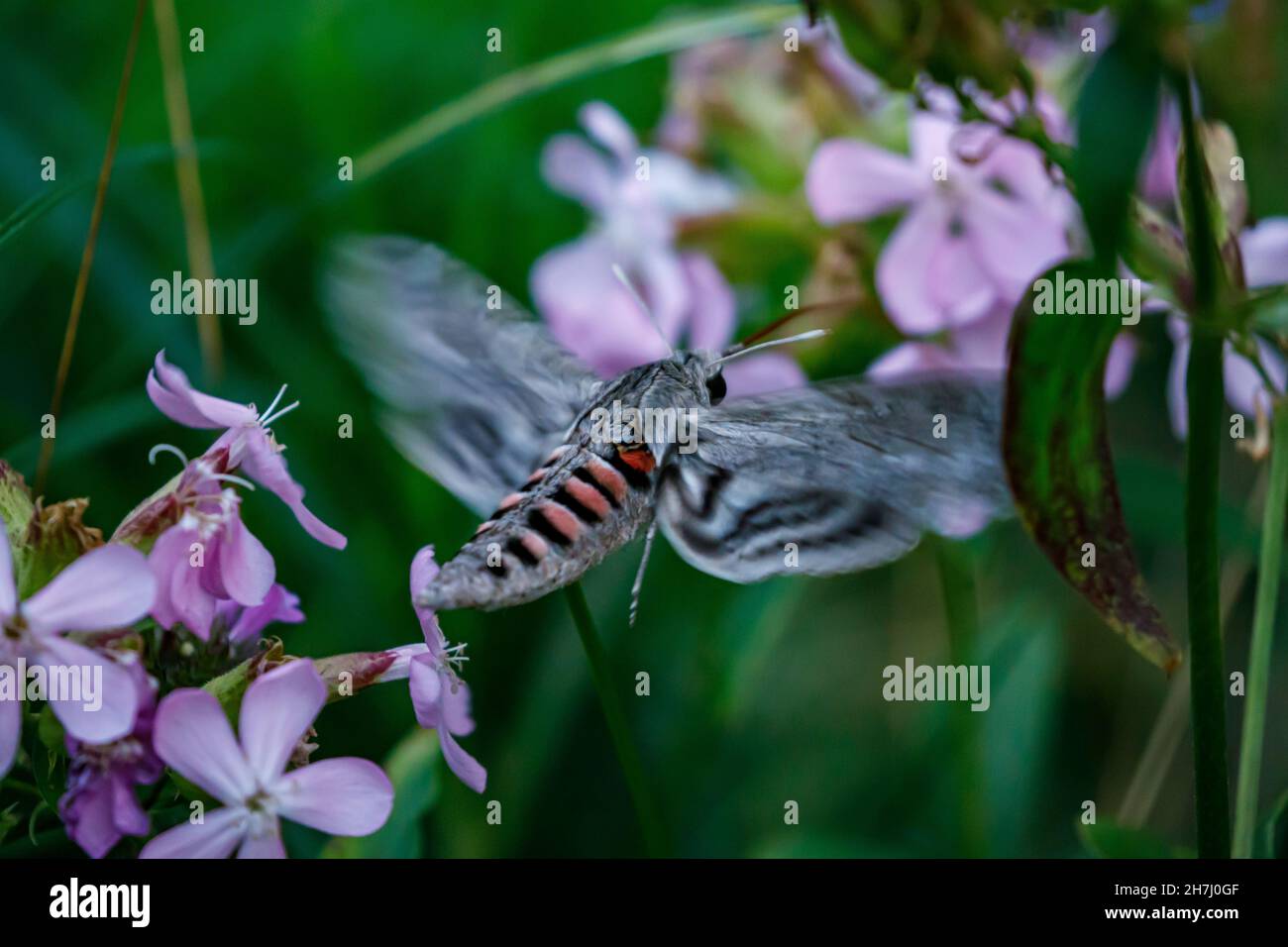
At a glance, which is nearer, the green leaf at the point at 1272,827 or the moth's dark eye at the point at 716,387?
the green leaf at the point at 1272,827

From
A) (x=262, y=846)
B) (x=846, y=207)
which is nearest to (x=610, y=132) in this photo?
(x=846, y=207)

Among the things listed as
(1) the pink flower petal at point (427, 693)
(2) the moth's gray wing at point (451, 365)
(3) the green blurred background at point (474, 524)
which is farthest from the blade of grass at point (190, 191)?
(1) the pink flower petal at point (427, 693)

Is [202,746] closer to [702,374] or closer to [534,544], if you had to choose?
[534,544]

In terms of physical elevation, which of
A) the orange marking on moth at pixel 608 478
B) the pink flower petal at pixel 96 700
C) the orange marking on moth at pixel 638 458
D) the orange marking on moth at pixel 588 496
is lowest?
the pink flower petal at pixel 96 700

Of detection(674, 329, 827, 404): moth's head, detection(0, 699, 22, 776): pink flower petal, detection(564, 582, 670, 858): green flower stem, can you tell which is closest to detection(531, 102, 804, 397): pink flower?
detection(674, 329, 827, 404): moth's head

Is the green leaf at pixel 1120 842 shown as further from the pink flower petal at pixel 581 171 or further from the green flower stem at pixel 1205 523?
the pink flower petal at pixel 581 171
